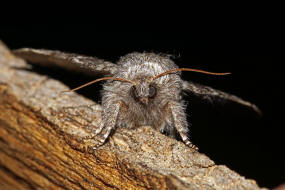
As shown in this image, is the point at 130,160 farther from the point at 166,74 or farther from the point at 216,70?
the point at 216,70

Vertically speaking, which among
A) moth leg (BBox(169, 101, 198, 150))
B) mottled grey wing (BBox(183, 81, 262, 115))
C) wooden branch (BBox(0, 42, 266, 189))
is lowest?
wooden branch (BBox(0, 42, 266, 189))

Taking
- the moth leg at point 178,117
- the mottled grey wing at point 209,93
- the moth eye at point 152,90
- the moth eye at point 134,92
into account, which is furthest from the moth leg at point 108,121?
the mottled grey wing at point 209,93

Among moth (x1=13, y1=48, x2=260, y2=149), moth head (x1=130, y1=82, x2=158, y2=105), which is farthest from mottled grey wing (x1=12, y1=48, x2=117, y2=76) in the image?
moth head (x1=130, y1=82, x2=158, y2=105)

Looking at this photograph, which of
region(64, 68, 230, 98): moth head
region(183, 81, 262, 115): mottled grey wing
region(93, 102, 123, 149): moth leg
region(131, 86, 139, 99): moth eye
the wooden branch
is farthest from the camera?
region(183, 81, 262, 115): mottled grey wing

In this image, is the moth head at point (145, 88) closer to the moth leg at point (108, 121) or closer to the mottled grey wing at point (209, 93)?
the moth leg at point (108, 121)

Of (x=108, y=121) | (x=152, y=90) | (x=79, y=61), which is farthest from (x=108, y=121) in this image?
(x=79, y=61)

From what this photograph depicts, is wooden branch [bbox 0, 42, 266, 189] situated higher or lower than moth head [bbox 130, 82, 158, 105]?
lower

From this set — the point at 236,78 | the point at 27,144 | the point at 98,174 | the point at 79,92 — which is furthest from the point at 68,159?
the point at 236,78

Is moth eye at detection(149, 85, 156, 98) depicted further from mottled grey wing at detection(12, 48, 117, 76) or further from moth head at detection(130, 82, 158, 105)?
mottled grey wing at detection(12, 48, 117, 76)
